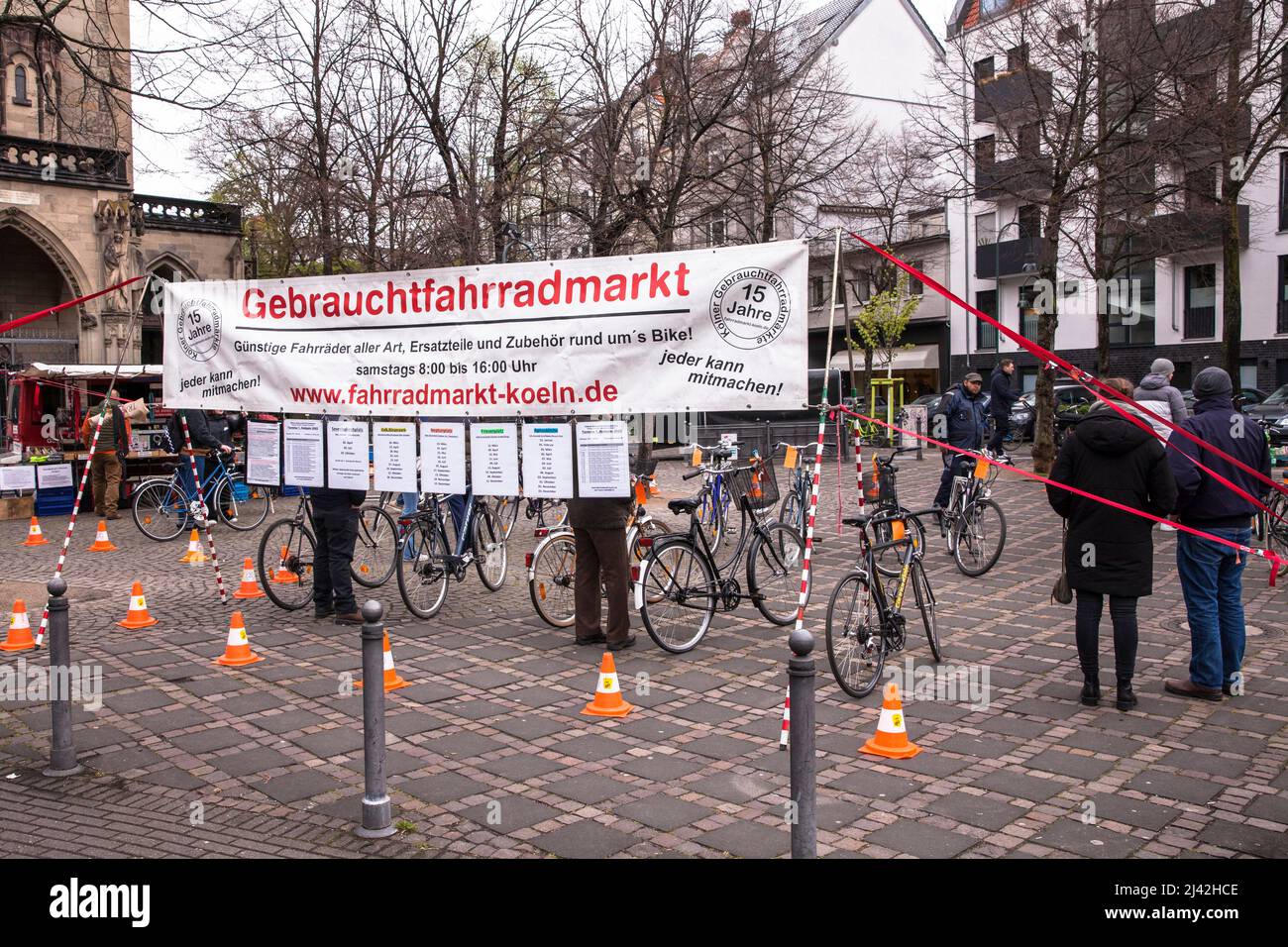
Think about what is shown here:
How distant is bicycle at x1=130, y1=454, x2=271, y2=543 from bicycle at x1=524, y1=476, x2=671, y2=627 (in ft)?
22.1

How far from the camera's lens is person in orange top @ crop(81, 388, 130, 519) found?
15.3 meters

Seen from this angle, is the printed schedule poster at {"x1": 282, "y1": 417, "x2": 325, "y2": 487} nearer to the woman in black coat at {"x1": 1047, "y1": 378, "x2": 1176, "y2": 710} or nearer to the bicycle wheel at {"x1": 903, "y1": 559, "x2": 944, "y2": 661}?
the bicycle wheel at {"x1": 903, "y1": 559, "x2": 944, "y2": 661}

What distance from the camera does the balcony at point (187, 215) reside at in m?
35.1

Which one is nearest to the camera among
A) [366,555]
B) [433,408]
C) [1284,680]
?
[1284,680]

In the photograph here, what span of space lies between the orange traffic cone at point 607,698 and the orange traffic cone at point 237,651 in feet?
9.10

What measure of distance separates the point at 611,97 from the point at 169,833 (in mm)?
15952

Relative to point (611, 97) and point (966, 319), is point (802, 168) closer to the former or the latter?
point (611, 97)

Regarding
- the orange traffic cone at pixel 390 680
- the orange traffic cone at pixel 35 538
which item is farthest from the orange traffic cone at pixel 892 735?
the orange traffic cone at pixel 35 538

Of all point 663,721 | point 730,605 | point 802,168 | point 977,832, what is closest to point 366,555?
point 730,605

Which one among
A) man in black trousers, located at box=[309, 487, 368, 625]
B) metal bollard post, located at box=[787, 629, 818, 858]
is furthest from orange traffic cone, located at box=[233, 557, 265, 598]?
metal bollard post, located at box=[787, 629, 818, 858]

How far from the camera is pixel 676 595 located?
7977mm

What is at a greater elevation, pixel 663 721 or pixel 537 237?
pixel 537 237

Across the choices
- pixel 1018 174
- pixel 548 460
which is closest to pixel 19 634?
pixel 548 460

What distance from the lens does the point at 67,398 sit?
818 inches
